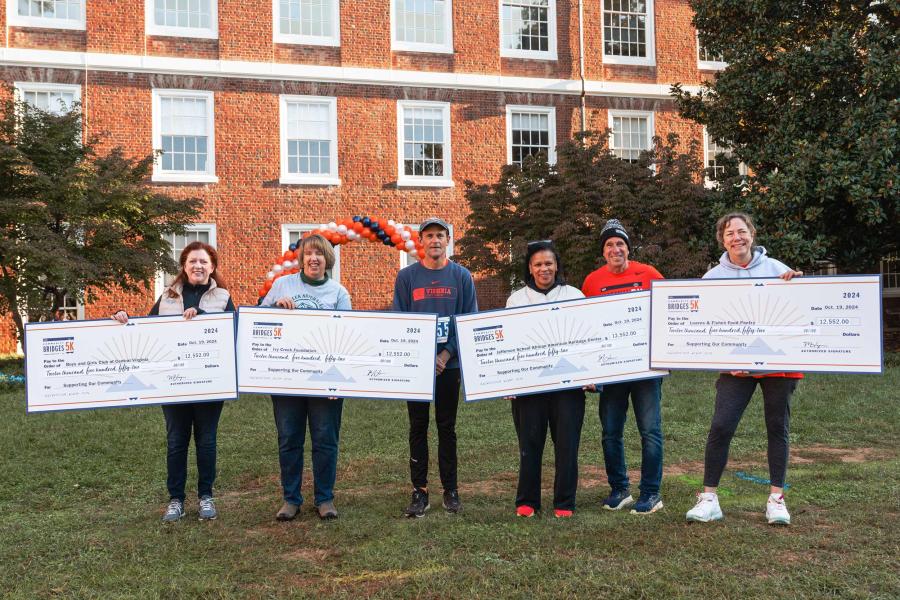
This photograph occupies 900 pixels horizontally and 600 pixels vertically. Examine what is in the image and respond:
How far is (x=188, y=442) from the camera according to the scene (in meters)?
5.81

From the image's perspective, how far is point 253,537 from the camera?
530cm

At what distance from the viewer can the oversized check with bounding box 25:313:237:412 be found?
5766 millimetres

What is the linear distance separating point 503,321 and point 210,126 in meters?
17.9

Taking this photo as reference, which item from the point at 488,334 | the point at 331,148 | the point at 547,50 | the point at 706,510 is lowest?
the point at 706,510

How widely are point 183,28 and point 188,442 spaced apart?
731 inches

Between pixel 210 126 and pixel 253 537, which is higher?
pixel 210 126

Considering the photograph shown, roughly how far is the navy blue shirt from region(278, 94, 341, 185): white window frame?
1692cm

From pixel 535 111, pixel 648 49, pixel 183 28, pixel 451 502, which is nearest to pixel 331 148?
pixel 183 28

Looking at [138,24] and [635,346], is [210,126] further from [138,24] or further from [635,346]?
[635,346]

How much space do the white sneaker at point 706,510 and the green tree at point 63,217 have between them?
40.9 feet

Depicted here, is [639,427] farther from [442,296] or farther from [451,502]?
[442,296]

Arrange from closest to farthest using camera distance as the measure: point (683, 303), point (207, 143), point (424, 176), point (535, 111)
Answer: point (683, 303) → point (207, 143) → point (424, 176) → point (535, 111)

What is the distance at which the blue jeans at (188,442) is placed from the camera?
18.9 feet

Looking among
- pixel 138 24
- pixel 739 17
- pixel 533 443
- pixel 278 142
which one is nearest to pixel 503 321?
pixel 533 443
